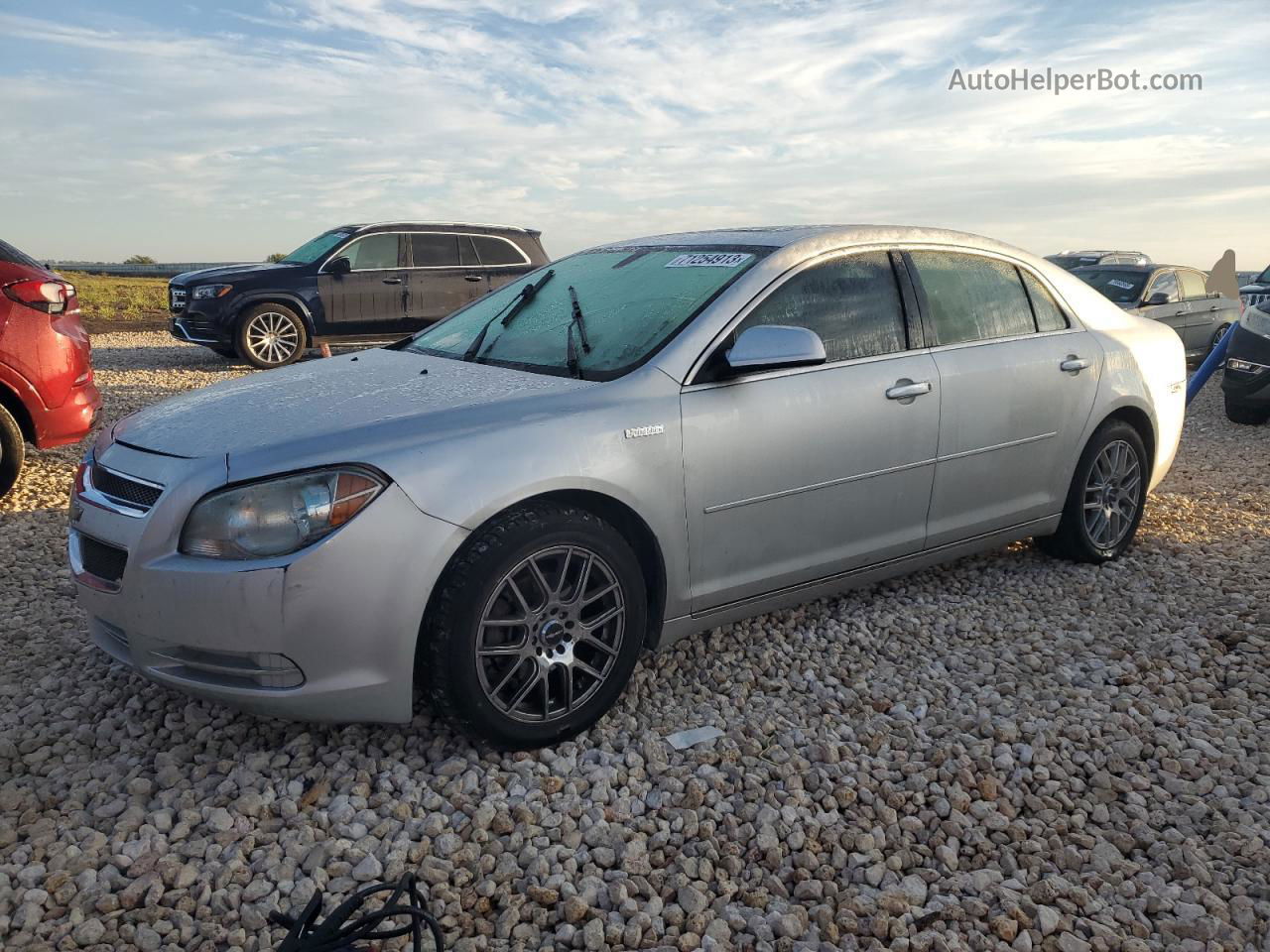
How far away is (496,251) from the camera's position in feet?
45.3

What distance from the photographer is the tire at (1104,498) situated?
495 centimetres

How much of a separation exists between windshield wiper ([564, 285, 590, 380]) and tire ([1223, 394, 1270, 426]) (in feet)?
27.5

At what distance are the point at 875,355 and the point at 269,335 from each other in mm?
10252

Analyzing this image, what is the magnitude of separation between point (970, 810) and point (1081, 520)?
241 cm

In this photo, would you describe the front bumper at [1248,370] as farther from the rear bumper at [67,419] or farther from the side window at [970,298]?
the rear bumper at [67,419]

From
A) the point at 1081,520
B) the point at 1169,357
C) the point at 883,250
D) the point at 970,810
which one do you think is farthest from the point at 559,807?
the point at 1169,357

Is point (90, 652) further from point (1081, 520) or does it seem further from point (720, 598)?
point (1081, 520)

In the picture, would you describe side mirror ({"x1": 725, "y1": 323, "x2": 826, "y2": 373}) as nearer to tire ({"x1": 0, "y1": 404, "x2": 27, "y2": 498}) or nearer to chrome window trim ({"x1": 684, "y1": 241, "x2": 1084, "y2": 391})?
chrome window trim ({"x1": 684, "y1": 241, "x2": 1084, "y2": 391})

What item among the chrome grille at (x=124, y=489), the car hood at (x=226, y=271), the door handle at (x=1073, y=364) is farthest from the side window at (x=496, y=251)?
the chrome grille at (x=124, y=489)

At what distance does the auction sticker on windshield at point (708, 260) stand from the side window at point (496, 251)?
32.8ft

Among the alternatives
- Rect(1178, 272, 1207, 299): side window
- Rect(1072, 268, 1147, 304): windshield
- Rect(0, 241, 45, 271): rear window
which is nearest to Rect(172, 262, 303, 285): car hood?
Rect(0, 241, 45, 271): rear window

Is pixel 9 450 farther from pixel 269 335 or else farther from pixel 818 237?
pixel 269 335

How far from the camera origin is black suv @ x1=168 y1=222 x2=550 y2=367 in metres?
12.5

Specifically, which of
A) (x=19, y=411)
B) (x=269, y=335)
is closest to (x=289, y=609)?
(x=19, y=411)
